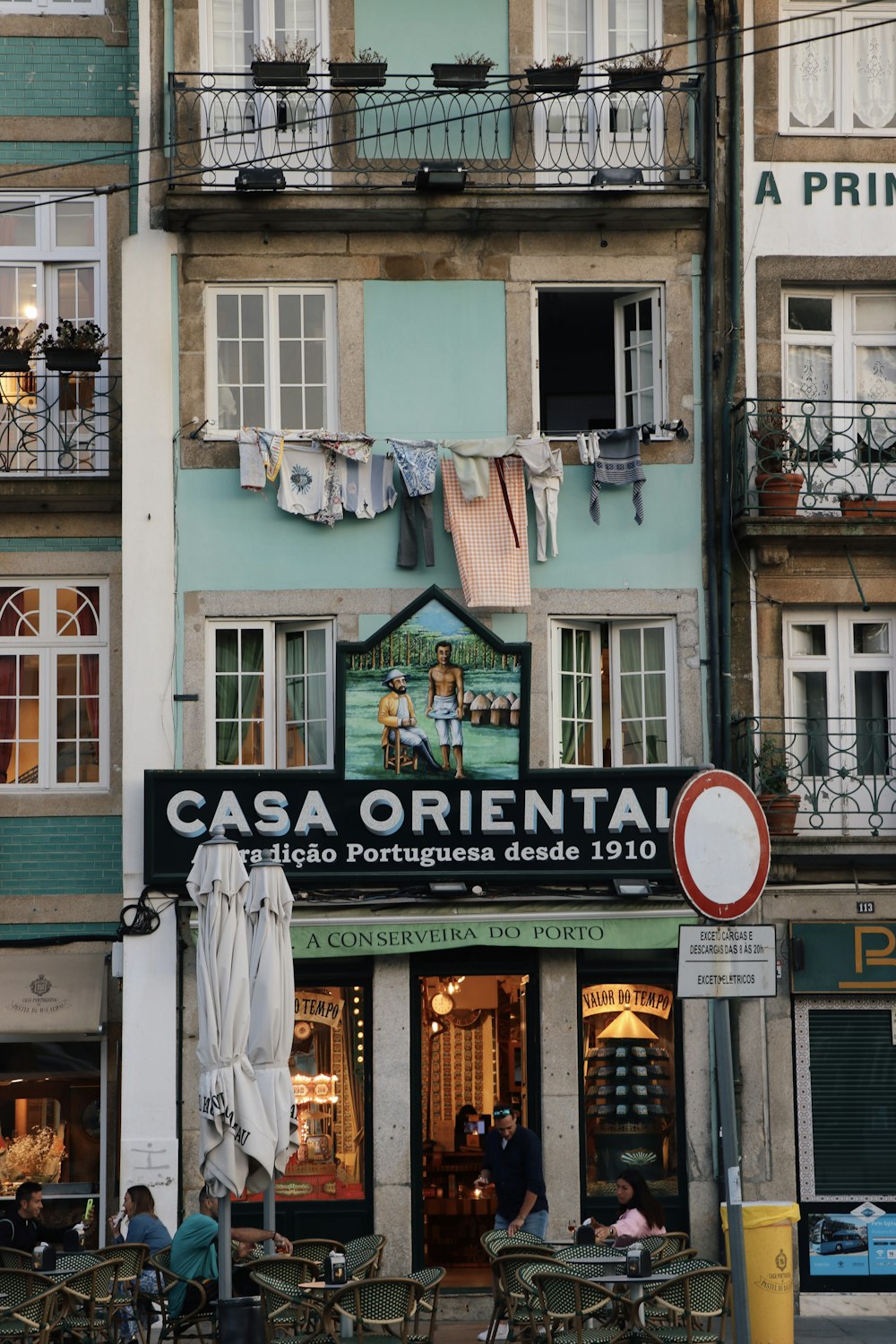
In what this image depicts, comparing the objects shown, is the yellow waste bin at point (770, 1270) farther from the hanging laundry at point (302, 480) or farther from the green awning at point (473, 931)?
the hanging laundry at point (302, 480)

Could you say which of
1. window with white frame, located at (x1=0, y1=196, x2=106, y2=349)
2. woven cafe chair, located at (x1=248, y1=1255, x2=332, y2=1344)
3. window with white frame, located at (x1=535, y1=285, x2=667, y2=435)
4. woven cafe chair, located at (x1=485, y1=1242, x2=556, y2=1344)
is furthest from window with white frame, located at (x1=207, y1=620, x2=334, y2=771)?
woven cafe chair, located at (x1=485, y1=1242, x2=556, y2=1344)

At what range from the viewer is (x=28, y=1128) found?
61.3 feet

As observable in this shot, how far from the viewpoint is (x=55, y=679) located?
760 inches

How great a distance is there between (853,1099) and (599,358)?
767cm

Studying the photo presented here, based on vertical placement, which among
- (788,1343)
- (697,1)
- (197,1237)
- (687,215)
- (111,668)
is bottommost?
(788,1343)

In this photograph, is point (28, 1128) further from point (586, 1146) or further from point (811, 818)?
point (811, 818)

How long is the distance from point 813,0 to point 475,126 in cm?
379

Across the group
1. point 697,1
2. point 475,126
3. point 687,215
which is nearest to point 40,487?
point 475,126

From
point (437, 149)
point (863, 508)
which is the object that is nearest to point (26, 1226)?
point (863, 508)

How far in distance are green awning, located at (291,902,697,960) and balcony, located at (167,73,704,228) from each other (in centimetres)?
664

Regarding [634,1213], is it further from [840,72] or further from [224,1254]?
[840,72]

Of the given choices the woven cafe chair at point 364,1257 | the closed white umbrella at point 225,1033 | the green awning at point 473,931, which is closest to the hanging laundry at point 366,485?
the green awning at point 473,931

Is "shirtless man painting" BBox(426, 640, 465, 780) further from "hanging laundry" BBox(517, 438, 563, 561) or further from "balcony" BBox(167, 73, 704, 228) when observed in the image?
"balcony" BBox(167, 73, 704, 228)

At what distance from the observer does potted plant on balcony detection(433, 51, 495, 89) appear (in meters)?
18.5
